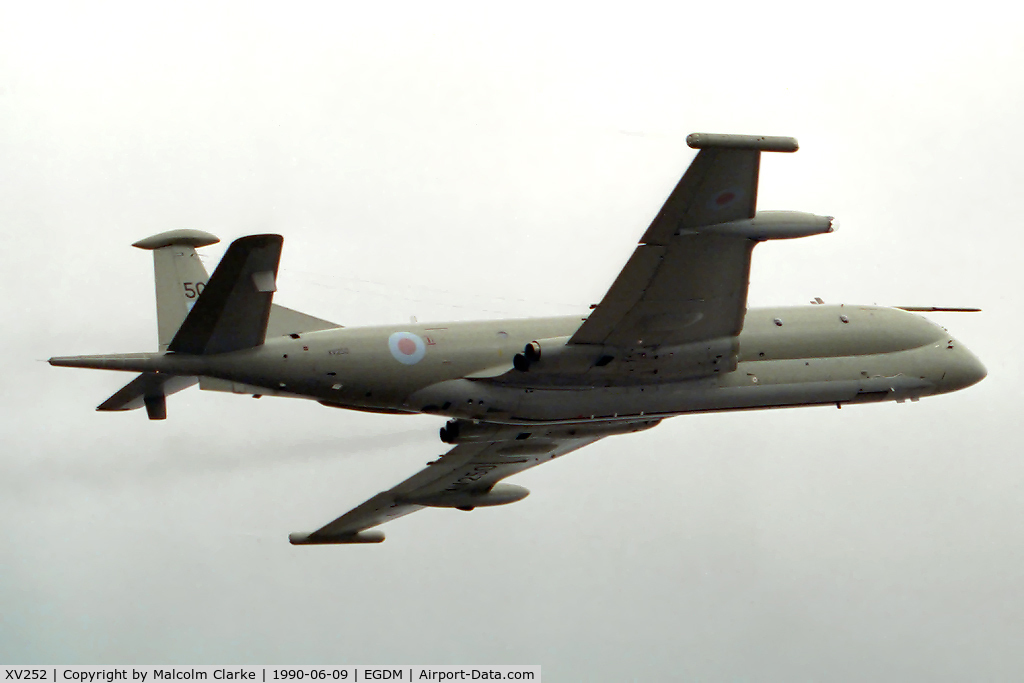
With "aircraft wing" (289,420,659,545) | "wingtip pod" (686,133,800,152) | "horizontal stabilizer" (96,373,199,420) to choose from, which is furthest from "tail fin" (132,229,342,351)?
"wingtip pod" (686,133,800,152)

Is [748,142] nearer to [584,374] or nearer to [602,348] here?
[602,348]

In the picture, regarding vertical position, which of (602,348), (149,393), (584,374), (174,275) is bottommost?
(149,393)

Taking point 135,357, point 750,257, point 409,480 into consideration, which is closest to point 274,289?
point 135,357

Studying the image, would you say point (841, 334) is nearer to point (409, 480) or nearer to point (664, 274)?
point (664, 274)

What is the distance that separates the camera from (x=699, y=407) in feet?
97.5

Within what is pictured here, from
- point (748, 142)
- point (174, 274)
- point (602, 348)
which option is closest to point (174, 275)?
point (174, 274)

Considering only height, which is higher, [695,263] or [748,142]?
[748,142]

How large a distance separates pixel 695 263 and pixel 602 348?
9.17 ft

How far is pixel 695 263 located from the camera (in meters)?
26.4

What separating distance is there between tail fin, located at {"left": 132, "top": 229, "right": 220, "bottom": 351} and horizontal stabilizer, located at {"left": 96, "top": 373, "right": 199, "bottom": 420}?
56.3 inches

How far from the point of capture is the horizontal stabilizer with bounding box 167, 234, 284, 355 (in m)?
24.0

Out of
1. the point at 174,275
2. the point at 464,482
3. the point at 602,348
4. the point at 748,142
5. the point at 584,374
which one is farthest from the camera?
the point at 464,482

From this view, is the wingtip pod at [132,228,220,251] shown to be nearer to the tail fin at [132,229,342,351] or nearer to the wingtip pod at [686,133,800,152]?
the tail fin at [132,229,342,351]

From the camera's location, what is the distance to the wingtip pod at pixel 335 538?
36.1m
